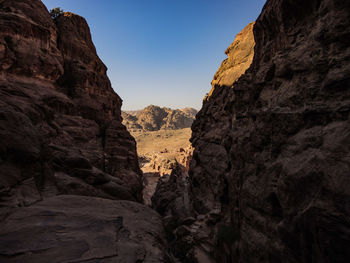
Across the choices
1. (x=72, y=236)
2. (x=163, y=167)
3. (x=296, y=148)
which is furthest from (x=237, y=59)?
(x=163, y=167)

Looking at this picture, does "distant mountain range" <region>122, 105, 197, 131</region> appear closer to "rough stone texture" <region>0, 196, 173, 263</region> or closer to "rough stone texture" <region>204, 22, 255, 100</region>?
"rough stone texture" <region>204, 22, 255, 100</region>

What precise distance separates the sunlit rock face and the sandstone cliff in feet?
→ 13.0

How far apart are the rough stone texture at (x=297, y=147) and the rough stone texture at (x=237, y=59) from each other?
10.9m

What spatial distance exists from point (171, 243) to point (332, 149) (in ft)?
35.7

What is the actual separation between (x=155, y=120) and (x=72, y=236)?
118m

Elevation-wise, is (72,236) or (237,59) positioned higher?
(237,59)

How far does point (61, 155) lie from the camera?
11914 millimetres

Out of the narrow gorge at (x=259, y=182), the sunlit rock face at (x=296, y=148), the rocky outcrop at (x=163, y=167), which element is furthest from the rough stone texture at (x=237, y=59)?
the rocky outcrop at (x=163, y=167)

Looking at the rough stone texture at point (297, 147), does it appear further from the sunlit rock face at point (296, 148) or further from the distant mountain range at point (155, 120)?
the distant mountain range at point (155, 120)

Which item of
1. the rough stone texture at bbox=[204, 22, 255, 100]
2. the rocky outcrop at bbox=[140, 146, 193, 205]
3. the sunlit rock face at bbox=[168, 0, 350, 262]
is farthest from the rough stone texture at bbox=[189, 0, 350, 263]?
the rocky outcrop at bbox=[140, 146, 193, 205]

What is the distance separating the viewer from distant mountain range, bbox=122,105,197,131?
116 metres

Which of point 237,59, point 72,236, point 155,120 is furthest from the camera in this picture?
point 155,120

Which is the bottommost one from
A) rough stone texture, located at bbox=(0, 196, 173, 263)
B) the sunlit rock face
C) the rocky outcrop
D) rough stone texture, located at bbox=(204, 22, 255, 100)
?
the rocky outcrop

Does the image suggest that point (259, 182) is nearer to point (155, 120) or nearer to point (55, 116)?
point (55, 116)
